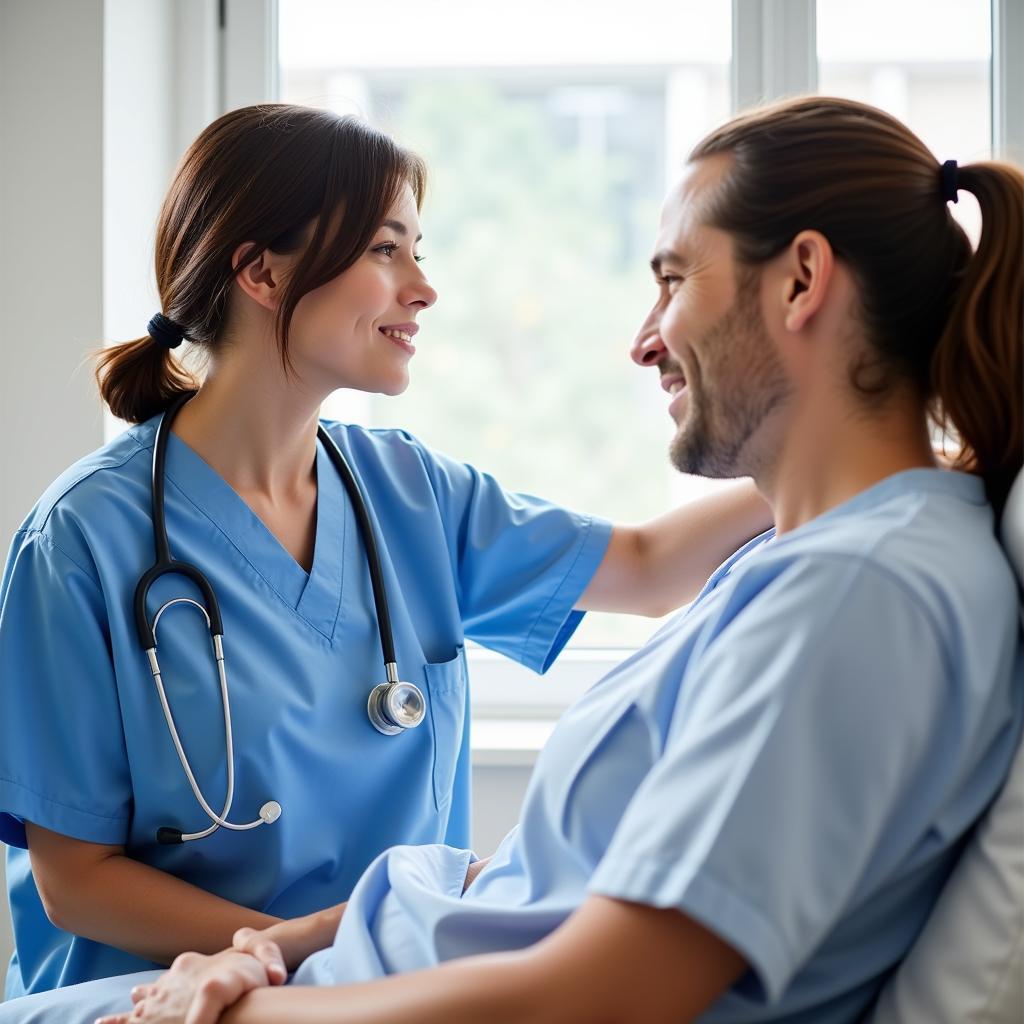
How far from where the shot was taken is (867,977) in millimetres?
792

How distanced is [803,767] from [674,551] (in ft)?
2.34

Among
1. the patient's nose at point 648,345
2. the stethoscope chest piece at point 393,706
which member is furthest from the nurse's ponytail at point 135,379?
the patient's nose at point 648,345

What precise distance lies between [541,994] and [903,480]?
46 cm

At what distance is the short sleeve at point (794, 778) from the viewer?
0.66 m

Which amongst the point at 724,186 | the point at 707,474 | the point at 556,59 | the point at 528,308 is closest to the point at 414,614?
the point at 707,474

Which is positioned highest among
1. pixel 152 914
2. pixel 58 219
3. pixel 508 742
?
pixel 58 219

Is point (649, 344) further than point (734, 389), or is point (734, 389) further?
point (649, 344)

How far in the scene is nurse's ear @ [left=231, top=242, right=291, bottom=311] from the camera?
4.06 feet

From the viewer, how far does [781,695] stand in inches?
26.8

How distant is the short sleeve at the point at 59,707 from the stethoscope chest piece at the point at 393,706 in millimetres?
263

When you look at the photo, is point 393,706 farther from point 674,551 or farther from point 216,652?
point 674,551

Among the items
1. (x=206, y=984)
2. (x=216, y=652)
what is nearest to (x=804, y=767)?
(x=206, y=984)

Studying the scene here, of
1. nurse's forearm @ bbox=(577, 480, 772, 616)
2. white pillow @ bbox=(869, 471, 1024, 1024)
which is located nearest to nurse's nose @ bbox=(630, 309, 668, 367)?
nurse's forearm @ bbox=(577, 480, 772, 616)

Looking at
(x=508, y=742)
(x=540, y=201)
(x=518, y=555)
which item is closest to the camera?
(x=518, y=555)
